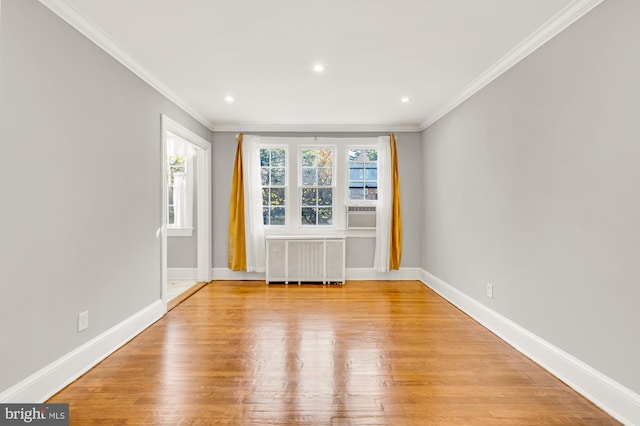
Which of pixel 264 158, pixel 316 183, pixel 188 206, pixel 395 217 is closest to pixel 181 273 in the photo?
pixel 188 206

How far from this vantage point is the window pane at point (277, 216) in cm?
547

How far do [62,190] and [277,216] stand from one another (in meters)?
3.45

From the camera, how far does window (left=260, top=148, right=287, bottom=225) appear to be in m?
5.47

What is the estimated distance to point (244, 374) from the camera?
7.59 feet

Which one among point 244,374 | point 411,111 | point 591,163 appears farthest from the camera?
point 411,111

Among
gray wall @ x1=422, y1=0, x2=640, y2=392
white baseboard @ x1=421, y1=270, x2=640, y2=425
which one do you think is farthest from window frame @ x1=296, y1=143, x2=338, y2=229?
white baseboard @ x1=421, y1=270, x2=640, y2=425

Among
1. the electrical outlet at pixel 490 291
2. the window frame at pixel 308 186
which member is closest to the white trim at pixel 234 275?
the window frame at pixel 308 186

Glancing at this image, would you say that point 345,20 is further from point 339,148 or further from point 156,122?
point 339,148

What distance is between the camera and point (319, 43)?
2664 mm

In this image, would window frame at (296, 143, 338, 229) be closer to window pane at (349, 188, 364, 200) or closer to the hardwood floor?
window pane at (349, 188, 364, 200)

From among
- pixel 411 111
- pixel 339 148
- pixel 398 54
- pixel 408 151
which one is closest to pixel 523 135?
pixel 398 54

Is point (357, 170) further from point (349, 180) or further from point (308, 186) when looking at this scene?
point (308, 186)

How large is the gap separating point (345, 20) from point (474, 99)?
198 cm

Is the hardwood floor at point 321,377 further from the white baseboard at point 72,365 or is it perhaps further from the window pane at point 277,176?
the window pane at point 277,176
